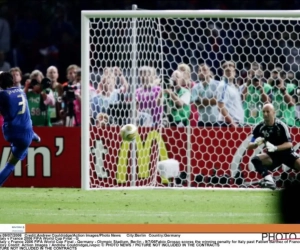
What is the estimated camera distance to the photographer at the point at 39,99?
611 inches

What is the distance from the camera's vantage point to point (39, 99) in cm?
Answer: 1564

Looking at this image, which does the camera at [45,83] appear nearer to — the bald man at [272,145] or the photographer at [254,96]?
the photographer at [254,96]

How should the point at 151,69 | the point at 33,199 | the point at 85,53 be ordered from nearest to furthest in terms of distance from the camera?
1. the point at 33,199
2. the point at 85,53
3. the point at 151,69

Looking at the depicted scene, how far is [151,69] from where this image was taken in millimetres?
14258

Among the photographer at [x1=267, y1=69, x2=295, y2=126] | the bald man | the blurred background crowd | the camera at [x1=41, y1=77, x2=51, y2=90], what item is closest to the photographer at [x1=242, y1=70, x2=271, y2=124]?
the blurred background crowd

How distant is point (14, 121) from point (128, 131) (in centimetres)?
167

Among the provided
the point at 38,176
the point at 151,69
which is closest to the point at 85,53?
the point at 151,69

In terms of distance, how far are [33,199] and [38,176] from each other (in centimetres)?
274

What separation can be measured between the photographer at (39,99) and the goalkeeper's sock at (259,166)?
368cm

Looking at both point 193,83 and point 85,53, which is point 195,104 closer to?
point 193,83

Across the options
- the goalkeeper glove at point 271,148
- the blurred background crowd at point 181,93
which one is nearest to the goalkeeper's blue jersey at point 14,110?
the blurred background crowd at point 181,93

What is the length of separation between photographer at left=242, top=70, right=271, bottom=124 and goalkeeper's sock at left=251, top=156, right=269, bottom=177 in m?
0.87

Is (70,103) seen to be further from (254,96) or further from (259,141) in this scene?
(259,141)

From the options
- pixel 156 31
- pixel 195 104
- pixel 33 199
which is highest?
pixel 156 31
